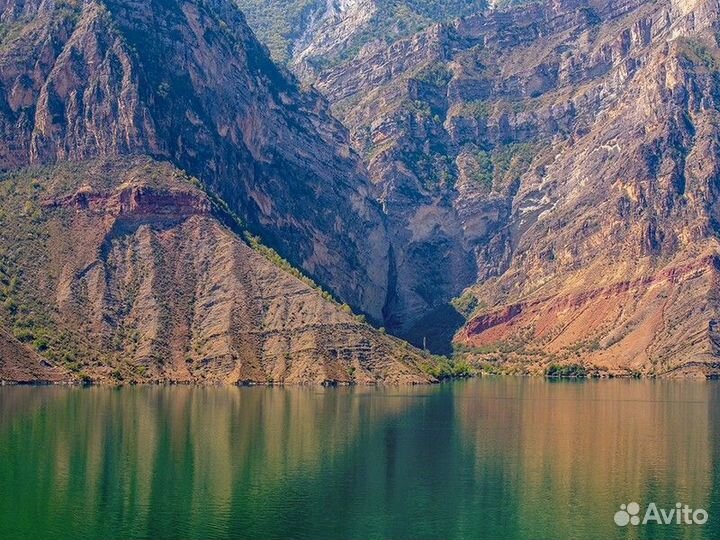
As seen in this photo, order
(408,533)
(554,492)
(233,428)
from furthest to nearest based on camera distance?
(233,428) → (554,492) → (408,533)

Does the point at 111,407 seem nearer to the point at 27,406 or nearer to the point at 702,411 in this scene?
the point at 27,406

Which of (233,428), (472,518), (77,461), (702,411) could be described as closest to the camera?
(472,518)

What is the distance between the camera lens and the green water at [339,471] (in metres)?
87.5

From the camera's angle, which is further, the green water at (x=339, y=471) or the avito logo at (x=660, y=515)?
the avito logo at (x=660, y=515)

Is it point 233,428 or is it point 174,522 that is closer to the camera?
point 174,522

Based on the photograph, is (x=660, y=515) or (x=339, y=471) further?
(x=339, y=471)

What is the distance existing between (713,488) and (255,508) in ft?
138

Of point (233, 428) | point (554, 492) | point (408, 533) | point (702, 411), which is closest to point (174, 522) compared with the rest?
point (408, 533)

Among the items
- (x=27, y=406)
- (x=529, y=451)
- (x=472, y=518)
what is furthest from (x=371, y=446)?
(x=27, y=406)

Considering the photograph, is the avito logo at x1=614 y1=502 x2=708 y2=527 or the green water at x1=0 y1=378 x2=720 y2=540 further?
the avito logo at x1=614 y1=502 x2=708 y2=527

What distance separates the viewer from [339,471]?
363ft

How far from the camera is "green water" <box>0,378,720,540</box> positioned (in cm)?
8750

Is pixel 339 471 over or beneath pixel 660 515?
over

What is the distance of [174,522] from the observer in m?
86.5
